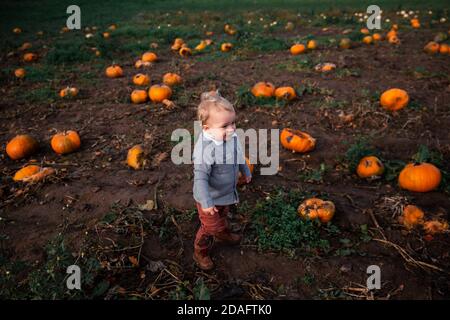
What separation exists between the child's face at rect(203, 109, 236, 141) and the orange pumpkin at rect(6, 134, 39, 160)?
12.1 feet

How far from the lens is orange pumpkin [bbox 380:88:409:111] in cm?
554

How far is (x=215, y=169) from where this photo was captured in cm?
281

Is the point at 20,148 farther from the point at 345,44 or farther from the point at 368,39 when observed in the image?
the point at 368,39

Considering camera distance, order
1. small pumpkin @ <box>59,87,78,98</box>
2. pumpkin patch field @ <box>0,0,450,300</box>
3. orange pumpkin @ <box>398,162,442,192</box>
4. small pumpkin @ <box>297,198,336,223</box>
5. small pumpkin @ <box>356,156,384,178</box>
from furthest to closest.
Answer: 1. small pumpkin @ <box>59,87,78,98</box>
2. small pumpkin @ <box>356,156,384,178</box>
3. orange pumpkin @ <box>398,162,442,192</box>
4. small pumpkin @ <box>297,198,336,223</box>
5. pumpkin patch field @ <box>0,0,450,300</box>

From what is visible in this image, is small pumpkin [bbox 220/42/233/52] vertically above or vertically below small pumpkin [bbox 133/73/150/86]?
above

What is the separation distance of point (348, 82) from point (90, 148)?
5.77 m

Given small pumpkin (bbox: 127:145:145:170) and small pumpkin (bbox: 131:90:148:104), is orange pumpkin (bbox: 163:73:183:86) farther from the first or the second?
small pumpkin (bbox: 127:145:145:170)

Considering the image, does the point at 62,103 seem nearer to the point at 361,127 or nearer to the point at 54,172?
the point at 54,172

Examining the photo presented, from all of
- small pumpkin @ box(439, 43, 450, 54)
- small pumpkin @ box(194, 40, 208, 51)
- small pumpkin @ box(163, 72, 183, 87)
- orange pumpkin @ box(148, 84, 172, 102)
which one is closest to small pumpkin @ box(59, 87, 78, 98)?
orange pumpkin @ box(148, 84, 172, 102)

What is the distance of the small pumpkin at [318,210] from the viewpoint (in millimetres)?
3315

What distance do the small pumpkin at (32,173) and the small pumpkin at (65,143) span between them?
2.11ft

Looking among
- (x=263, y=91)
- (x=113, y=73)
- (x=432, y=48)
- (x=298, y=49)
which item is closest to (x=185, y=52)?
(x=113, y=73)

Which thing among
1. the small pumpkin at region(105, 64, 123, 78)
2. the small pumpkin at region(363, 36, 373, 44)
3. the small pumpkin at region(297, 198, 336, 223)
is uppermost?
the small pumpkin at region(363, 36, 373, 44)

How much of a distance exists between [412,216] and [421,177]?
674 millimetres
